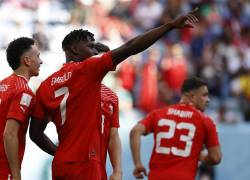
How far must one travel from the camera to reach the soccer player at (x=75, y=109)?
246 inches

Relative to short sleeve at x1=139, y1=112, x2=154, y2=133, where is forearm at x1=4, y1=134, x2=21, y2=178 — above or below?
below

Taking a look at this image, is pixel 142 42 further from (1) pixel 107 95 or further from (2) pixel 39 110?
(1) pixel 107 95

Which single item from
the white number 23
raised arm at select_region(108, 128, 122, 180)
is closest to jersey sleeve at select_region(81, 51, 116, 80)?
raised arm at select_region(108, 128, 122, 180)

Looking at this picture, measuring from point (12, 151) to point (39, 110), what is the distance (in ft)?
1.28

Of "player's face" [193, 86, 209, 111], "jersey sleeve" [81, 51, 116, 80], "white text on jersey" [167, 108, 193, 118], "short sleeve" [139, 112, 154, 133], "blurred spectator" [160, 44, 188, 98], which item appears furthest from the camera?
"blurred spectator" [160, 44, 188, 98]

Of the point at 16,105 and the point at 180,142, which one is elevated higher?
the point at 16,105

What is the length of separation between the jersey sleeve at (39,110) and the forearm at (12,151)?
25cm

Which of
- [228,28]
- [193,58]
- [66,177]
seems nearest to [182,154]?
[66,177]

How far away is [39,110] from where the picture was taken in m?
6.49

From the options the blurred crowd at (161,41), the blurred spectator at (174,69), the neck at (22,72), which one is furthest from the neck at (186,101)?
the blurred spectator at (174,69)

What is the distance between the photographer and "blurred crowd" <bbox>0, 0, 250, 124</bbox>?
15273mm

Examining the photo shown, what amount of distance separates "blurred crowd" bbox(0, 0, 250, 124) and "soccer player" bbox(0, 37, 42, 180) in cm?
785

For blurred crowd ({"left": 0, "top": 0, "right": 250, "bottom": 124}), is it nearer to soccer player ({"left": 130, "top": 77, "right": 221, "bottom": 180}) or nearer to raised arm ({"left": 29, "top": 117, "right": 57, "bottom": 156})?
soccer player ({"left": 130, "top": 77, "right": 221, "bottom": 180})

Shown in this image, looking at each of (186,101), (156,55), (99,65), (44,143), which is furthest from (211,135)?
(156,55)
